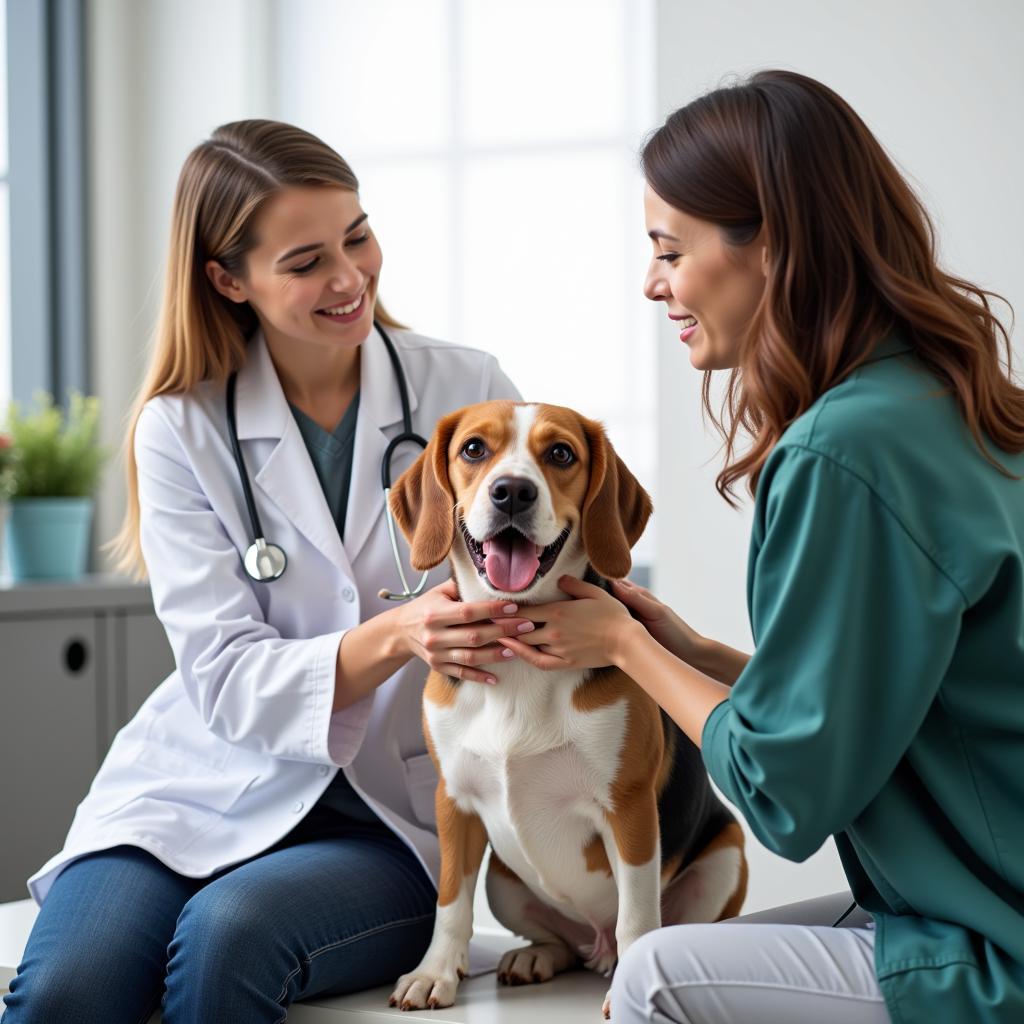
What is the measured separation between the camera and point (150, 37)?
3912 millimetres

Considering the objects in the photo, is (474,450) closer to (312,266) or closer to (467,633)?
(467,633)

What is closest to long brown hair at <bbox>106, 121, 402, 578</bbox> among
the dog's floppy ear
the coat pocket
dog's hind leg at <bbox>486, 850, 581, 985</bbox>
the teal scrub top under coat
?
the teal scrub top under coat

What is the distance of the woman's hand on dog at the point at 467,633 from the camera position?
1603 mm

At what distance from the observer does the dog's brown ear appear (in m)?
1.63

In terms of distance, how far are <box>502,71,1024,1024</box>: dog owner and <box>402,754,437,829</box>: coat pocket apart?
0.64 meters

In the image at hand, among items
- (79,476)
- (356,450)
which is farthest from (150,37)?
(356,450)

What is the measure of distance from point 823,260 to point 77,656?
248cm

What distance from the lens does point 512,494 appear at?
1.54m

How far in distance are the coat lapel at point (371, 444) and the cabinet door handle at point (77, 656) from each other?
152 centimetres

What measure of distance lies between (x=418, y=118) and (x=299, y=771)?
8.04ft

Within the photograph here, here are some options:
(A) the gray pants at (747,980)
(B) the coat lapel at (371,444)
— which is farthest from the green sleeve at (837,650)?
(B) the coat lapel at (371,444)

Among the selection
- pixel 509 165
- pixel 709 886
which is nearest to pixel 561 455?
pixel 709 886

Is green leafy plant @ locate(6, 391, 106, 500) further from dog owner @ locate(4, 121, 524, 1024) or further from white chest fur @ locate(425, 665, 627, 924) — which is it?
white chest fur @ locate(425, 665, 627, 924)

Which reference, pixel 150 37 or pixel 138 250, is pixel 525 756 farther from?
pixel 150 37
